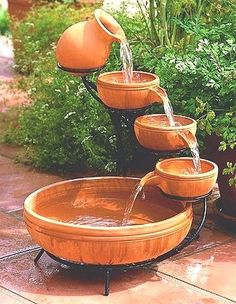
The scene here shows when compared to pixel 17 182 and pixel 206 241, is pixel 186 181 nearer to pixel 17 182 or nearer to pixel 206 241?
pixel 206 241

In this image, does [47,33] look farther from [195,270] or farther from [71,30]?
[195,270]

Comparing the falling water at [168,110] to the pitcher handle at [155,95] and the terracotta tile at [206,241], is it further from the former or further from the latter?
the terracotta tile at [206,241]

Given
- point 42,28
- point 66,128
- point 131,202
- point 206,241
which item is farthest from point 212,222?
point 42,28

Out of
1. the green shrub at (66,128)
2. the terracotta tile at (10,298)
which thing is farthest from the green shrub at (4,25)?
the terracotta tile at (10,298)

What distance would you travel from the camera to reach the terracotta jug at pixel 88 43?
3328mm

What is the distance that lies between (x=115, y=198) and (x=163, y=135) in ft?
1.58

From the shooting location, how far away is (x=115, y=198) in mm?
3555

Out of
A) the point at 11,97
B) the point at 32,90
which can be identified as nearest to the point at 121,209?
the point at 32,90

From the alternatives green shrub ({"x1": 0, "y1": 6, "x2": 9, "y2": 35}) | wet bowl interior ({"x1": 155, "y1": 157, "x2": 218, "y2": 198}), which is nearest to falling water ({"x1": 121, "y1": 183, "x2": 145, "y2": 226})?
wet bowl interior ({"x1": 155, "y1": 157, "x2": 218, "y2": 198})

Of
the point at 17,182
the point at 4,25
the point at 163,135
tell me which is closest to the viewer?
the point at 163,135

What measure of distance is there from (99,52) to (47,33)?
349cm

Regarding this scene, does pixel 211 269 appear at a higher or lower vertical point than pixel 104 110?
lower

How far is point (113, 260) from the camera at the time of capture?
3002 millimetres

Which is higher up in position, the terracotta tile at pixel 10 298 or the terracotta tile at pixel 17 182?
the terracotta tile at pixel 10 298
